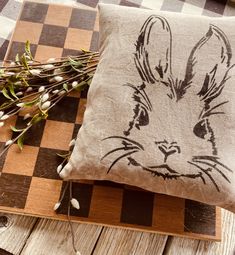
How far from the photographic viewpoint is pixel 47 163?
804mm

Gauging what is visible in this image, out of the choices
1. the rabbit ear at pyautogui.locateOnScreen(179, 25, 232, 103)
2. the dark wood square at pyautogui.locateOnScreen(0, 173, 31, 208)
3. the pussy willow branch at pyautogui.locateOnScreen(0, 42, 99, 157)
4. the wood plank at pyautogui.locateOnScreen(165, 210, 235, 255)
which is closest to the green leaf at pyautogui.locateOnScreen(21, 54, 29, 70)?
the pussy willow branch at pyautogui.locateOnScreen(0, 42, 99, 157)

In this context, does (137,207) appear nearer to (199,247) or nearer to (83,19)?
(199,247)

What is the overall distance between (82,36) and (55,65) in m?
0.11

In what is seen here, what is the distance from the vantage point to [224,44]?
704mm

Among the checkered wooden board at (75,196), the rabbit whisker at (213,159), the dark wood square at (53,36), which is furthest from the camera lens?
the dark wood square at (53,36)

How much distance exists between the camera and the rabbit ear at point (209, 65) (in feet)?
2.25

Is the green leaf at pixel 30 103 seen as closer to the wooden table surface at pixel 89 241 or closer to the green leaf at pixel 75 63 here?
the green leaf at pixel 75 63

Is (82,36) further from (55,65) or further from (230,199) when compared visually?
(230,199)

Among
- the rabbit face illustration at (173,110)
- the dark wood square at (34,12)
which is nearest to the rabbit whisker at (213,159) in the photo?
the rabbit face illustration at (173,110)

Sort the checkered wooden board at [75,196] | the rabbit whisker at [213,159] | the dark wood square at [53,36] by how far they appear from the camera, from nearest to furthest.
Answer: the rabbit whisker at [213,159] → the checkered wooden board at [75,196] → the dark wood square at [53,36]

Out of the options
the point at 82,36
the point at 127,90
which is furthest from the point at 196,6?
the point at 127,90

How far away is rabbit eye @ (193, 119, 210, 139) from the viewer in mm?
Answer: 670

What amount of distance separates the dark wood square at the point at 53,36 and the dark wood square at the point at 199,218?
44 centimetres

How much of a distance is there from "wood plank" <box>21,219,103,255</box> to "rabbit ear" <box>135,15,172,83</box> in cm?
31
